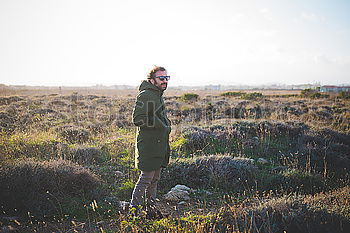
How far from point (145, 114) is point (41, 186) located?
2748 millimetres

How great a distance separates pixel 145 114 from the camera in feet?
11.7

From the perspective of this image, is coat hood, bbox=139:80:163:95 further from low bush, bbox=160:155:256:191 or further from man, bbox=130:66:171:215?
low bush, bbox=160:155:256:191

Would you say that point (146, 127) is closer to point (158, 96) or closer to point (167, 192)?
point (158, 96)

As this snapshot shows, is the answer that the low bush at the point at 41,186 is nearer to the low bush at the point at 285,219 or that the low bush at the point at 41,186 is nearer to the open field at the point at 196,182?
the open field at the point at 196,182

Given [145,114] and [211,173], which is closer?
[145,114]

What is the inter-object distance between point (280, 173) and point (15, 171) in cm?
577

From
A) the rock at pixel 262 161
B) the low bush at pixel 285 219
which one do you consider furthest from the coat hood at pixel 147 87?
the rock at pixel 262 161

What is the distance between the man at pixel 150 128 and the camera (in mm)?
3625

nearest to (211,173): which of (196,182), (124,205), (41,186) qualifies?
(196,182)

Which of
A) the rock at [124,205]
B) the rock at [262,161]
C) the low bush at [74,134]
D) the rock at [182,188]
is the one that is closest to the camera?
the rock at [124,205]

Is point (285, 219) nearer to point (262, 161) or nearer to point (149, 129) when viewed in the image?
point (149, 129)

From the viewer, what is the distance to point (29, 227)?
3896 millimetres

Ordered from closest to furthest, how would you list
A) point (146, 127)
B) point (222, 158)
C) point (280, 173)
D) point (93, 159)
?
1. point (146, 127)
2. point (280, 173)
3. point (222, 158)
4. point (93, 159)

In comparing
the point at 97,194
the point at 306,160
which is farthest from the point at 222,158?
the point at 97,194
